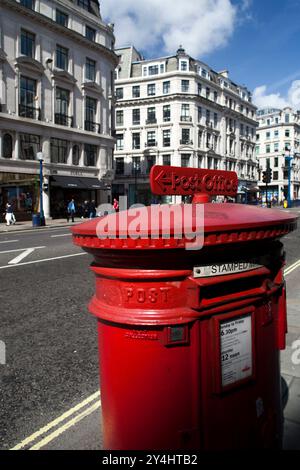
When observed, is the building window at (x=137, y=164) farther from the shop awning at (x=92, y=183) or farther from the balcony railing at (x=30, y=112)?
the balcony railing at (x=30, y=112)

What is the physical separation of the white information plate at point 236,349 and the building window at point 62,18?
111 ft

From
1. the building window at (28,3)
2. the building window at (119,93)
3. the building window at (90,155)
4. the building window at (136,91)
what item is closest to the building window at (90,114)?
the building window at (90,155)

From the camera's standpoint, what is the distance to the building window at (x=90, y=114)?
33.0m

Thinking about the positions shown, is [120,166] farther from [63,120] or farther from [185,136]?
[63,120]

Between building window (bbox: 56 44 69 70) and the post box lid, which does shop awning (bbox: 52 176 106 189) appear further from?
the post box lid

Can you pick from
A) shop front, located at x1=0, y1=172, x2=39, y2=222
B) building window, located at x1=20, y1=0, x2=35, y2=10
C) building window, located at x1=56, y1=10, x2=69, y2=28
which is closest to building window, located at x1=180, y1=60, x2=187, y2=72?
building window, located at x1=56, y1=10, x2=69, y2=28

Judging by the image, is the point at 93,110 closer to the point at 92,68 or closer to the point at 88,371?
the point at 92,68

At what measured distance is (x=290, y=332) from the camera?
170 inches

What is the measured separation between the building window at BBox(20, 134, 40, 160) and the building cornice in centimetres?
858

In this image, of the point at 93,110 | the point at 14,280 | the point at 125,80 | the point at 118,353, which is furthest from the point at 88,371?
the point at 125,80

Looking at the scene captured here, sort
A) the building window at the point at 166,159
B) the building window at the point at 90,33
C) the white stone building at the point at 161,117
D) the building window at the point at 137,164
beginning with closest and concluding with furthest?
the building window at the point at 90,33
the white stone building at the point at 161,117
the building window at the point at 166,159
the building window at the point at 137,164

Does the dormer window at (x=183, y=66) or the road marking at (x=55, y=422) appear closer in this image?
the road marking at (x=55, y=422)

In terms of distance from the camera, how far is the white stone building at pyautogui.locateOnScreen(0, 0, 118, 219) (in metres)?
26.4
